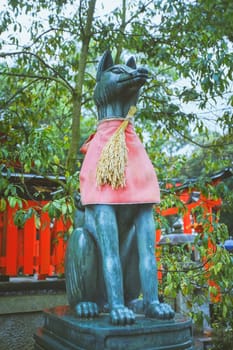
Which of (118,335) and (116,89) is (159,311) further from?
(116,89)

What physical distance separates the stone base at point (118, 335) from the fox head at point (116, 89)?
110 cm

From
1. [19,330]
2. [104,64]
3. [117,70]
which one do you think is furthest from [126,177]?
[19,330]

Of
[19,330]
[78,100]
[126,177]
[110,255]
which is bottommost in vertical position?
[19,330]

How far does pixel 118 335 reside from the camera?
1.40 metres

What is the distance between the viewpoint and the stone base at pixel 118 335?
4.58 feet

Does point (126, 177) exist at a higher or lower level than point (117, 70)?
lower

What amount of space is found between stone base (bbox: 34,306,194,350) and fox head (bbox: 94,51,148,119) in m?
1.10

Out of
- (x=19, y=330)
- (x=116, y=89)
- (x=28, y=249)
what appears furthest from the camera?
(x=28, y=249)

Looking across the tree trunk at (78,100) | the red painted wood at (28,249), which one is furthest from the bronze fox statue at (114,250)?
the red painted wood at (28,249)

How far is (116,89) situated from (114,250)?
88 centimetres

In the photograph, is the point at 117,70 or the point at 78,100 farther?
the point at 78,100

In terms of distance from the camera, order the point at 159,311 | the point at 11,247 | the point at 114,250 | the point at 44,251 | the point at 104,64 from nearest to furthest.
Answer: the point at 159,311 < the point at 114,250 < the point at 104,64 < the point at 11,247 < the point at 44,251

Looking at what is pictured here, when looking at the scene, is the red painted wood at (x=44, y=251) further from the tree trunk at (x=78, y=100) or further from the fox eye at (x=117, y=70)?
the fox eye at (x=117, y=70)

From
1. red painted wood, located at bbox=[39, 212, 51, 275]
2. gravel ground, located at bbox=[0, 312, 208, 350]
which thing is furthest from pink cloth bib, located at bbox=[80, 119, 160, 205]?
red painted wood, located at bbox=[39, 212, 51, 275]
